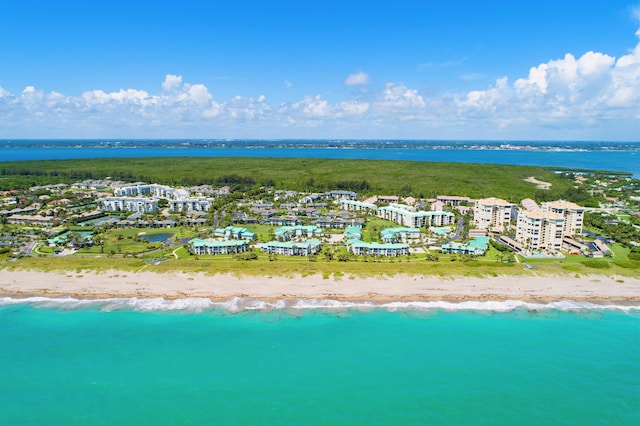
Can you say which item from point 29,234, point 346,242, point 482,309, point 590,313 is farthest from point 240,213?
point 590,313

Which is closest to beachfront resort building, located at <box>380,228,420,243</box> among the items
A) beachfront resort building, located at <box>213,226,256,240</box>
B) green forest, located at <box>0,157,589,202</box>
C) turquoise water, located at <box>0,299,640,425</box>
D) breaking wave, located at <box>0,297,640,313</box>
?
beachfront resort building, located at <box>213,226,256,240</box>

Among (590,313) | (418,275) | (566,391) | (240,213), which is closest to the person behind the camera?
(566,391)

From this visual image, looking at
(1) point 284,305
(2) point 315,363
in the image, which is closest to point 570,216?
(1) point 284,305

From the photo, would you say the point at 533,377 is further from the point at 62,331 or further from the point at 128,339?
the point at 62,331

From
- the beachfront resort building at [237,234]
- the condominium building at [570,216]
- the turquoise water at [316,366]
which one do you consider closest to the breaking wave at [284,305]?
the turquoise water at [316,366]

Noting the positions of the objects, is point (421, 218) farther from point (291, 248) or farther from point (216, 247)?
point (216, 247)

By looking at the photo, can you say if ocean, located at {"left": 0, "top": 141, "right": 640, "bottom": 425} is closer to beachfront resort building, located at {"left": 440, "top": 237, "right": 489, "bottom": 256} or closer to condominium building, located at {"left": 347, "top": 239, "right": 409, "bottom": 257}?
condominium building, located at {"left": 347, "top": 239, "right": 409, "bottom": 257}

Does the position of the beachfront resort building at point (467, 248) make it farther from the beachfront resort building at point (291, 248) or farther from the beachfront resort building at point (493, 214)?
the beachfront resort building at point (291, 248)
